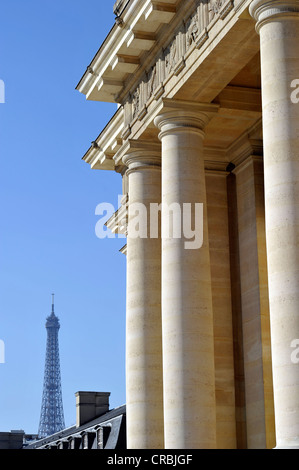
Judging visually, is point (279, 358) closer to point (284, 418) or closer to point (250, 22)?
point (284, 418)

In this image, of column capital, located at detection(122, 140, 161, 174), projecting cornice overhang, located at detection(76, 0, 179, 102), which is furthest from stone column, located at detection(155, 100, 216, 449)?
column capital, located at detection(122, 140, 161, 174)

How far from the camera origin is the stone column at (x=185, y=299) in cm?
6944

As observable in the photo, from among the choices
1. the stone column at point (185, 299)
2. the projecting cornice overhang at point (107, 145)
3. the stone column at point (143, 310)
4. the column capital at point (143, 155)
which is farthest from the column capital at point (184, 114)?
the projecting cornice overhang at point (107, 145)

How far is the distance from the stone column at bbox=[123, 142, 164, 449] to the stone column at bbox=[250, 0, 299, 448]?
81.7 ft

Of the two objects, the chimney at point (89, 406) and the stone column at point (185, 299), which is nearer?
the stone column at point (185, 299)

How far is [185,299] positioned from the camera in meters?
71.6

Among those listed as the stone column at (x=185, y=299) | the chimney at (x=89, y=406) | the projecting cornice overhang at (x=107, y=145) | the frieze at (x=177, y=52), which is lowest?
the stone column at (x=185, y=299)

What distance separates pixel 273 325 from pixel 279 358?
204cm

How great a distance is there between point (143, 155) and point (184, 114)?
8693 mm

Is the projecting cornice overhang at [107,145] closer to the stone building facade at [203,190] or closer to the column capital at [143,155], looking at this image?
the stone building facade at [203,190]

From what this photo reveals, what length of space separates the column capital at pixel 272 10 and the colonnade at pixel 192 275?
59mm

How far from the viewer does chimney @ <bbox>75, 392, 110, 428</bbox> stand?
191250 mm

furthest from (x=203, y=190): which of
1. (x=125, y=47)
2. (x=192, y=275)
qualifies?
(x=125, y=47)
